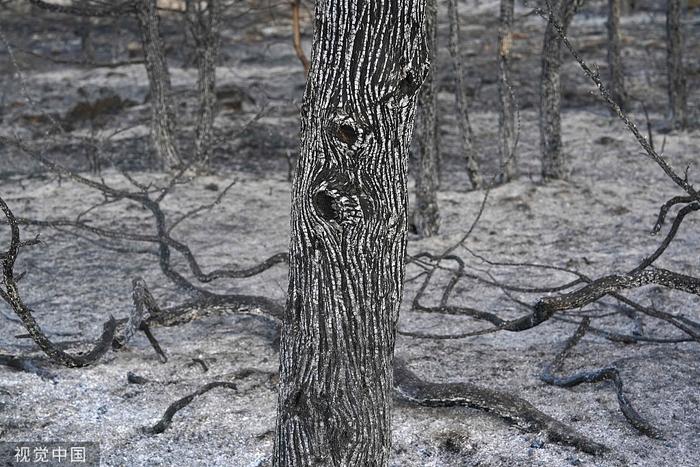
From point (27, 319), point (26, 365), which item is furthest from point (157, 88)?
point (27, 319)

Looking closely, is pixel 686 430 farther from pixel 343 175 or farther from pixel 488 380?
pixel 343 175

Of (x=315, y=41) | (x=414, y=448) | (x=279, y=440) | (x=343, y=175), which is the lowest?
(x=414, y=448)

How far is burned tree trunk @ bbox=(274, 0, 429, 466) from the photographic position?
2.88 m

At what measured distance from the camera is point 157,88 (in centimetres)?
887

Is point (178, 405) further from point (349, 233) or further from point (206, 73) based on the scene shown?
point (206, 73)

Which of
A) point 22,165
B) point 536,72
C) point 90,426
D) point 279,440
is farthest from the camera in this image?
point 536,72

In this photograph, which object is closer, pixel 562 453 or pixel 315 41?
pixel 315 41

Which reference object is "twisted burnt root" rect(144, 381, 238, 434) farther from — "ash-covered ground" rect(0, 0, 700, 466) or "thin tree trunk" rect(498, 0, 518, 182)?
"thin tree trunk" rect(498, 0, 518, 182)

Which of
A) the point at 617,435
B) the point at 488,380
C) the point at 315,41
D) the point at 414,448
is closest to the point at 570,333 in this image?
the point at 488,380

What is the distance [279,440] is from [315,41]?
1.53 meters

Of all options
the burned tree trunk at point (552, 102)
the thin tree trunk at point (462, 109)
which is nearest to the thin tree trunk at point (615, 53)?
the burned tree trunk at point (552, 102)

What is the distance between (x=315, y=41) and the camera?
301 cm

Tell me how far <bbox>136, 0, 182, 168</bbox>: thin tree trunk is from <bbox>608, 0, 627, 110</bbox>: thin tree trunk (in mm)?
5769

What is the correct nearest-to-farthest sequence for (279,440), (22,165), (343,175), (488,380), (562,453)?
(343,175)
(279,440)
(562,453)
(488,380)
(22,165)
